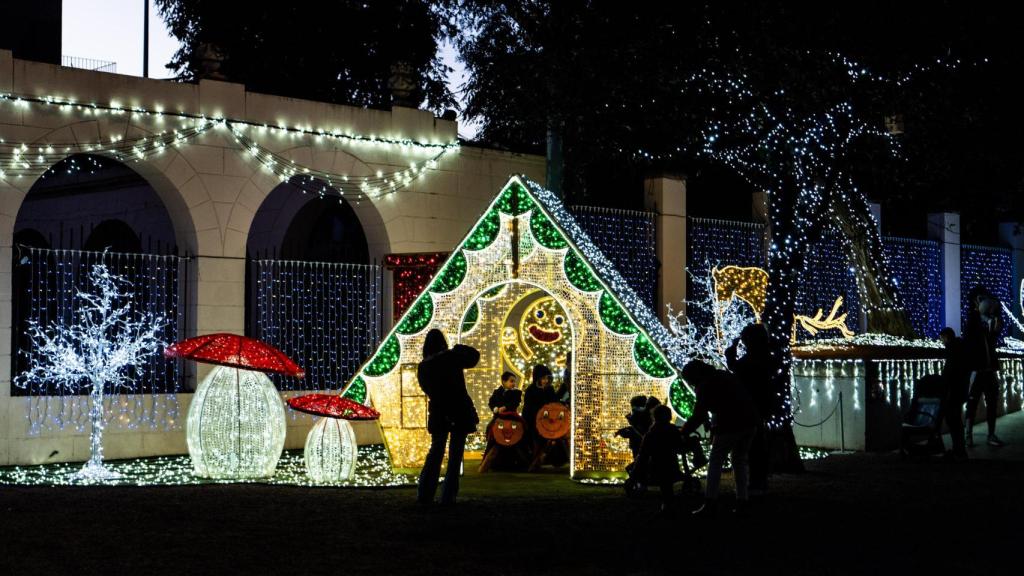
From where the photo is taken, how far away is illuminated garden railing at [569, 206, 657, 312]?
67.0ft

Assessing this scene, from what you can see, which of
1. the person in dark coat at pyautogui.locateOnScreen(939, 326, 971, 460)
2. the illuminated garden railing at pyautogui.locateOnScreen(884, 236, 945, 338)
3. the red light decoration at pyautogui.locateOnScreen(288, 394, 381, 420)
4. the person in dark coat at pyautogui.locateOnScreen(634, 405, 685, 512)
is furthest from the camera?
the illuminated garden railing at pyautogui.locateOnScreen(884, 236, 945, 338)

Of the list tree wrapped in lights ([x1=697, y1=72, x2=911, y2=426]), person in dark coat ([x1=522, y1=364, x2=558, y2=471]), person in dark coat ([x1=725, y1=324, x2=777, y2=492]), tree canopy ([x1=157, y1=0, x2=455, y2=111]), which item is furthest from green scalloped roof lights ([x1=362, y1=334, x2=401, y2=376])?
tree canopy ([x1=157, y1=0, x2=455, y2=111])

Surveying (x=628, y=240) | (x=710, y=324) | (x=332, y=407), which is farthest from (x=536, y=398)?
(x=710, y=324)

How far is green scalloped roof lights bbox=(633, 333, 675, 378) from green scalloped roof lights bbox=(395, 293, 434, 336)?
7.54 ft

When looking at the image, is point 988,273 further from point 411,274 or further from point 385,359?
point 385,359

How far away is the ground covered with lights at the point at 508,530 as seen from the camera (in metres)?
8.38

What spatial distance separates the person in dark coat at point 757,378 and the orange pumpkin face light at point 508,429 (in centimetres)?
318

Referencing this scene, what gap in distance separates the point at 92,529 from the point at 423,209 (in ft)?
33.7

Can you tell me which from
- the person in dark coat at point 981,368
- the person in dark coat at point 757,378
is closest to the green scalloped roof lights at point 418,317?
the person in dark coat at point 757,378

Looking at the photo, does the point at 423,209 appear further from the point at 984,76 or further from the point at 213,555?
the point at 213,555

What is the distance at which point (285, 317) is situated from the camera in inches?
707

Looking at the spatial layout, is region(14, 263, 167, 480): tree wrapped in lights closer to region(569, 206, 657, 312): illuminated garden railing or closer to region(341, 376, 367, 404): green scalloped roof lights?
region(341, 376, 367, 404): green scalloped roof lights

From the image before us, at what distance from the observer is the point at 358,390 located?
1406cm

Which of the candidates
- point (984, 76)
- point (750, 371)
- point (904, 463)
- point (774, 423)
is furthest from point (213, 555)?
point (984, 76)
